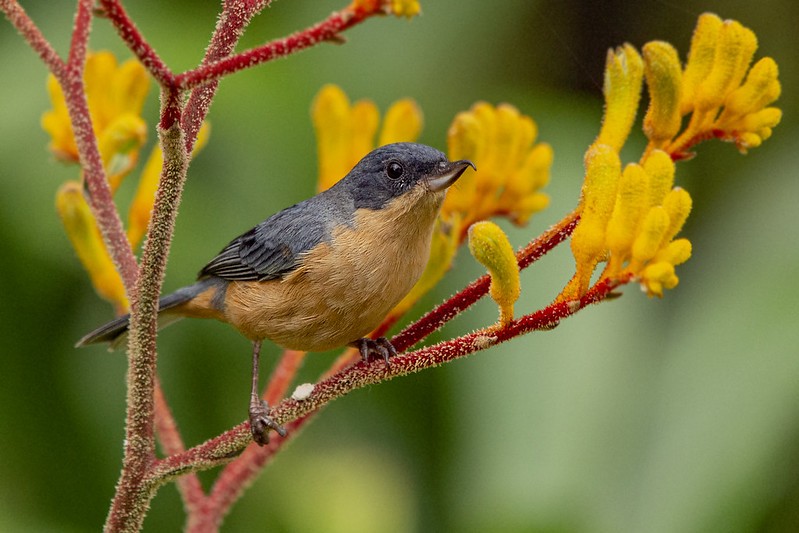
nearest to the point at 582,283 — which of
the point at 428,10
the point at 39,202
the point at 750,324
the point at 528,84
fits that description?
the point at 750,324

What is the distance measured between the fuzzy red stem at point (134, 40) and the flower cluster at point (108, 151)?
1.20 feet

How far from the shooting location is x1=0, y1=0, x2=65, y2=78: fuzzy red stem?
0.83 metres

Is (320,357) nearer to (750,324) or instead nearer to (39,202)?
(39,202)

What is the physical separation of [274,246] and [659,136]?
18.6 inches

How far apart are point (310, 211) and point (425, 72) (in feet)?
3.20

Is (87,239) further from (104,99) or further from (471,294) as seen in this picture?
(471,294)

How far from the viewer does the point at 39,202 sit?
1.76 metres

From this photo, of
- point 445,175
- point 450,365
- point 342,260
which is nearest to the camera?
point 445,175

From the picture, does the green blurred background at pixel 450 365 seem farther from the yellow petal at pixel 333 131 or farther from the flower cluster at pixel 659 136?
the flower cluster at pixel 659 136

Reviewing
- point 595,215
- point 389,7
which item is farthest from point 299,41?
point 595,215

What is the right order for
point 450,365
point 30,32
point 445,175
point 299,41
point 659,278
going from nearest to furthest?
point 299,41, point 659,278, point 30,32, point 445,175, point 450,365

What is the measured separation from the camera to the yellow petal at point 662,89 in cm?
89

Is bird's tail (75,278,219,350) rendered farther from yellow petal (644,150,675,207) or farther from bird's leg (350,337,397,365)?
yellow petal (644,150,675,207)

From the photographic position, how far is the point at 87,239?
106 cm
